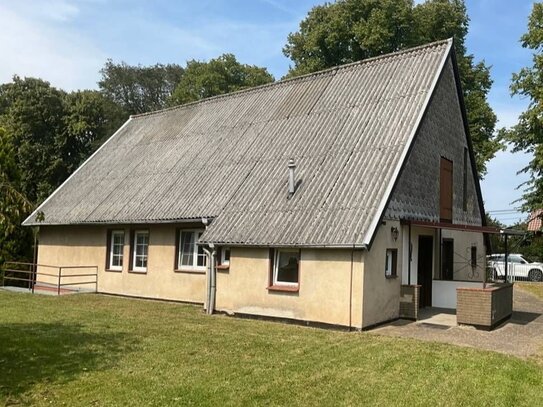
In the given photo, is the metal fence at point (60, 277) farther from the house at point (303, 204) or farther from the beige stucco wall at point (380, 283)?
the beige stucco wall at point (380, 283)

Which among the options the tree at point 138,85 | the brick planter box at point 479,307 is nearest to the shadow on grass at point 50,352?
the brick planter box at point 479,307

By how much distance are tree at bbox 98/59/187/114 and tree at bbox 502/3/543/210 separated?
1416 inches

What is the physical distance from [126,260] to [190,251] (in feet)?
10.1

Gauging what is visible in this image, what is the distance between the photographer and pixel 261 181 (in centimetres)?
1602

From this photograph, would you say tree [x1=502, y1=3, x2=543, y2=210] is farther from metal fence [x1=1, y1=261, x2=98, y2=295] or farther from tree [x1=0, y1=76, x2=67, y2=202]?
tree [x1=0, y1=76, x2=67, y2=202]

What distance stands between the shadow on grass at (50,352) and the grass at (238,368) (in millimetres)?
18

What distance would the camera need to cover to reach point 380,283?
12977 millimetres

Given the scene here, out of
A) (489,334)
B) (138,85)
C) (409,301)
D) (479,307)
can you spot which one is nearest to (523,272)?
(409,301)

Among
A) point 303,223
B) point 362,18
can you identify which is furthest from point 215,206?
point 362,18

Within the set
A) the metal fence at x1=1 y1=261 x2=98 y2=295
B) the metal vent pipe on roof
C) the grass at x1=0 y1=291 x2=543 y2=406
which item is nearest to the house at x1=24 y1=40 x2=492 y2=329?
the metal vent pipe on roof

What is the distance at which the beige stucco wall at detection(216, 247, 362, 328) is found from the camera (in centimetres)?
1222

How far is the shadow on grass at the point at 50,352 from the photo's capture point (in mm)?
7777

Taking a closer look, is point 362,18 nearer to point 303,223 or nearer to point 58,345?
point 303,223

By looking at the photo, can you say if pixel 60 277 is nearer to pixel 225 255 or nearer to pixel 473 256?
pixel 225 255
